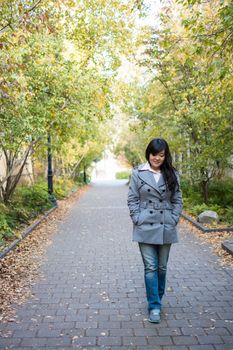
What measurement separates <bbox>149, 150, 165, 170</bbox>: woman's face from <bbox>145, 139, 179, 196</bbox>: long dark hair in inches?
1.5

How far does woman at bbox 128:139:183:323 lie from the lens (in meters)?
4.46

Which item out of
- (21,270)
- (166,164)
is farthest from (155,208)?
(21,270)

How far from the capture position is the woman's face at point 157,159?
447cm

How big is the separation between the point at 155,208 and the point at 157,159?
57 cm

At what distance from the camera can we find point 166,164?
4.57 meters

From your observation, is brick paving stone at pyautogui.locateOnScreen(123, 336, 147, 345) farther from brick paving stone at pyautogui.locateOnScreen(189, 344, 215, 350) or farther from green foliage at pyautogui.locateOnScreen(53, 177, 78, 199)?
green foliage at pyautogui.locateOnScreen(53, 177, 78, 199)

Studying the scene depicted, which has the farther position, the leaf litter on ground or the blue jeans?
the leaf litter on ground

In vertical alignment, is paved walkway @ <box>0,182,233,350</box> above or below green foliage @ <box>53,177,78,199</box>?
above

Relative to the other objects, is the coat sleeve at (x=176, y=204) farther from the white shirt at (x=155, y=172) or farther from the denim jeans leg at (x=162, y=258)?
the denim jeans leg at (x=162, y=258)

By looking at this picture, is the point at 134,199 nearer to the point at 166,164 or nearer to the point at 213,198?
the point at 166,164

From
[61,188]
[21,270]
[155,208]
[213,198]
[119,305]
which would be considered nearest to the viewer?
[155,208]

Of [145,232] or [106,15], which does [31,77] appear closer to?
[106,15]

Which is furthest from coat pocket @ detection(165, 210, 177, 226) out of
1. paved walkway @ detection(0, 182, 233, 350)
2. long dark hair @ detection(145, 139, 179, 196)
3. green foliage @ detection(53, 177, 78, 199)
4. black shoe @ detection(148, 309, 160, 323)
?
green foliage @ detection(53, 177, 78, 199)

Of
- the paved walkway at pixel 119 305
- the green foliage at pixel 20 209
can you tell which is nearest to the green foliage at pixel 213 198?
the paved walkway at pixel 119 305
